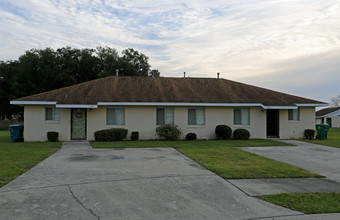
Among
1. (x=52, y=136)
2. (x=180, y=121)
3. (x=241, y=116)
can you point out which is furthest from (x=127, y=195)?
(x=241, y=116)

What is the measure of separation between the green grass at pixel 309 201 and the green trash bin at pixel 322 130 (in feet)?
52.4

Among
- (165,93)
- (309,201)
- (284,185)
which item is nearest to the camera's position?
(309,201)

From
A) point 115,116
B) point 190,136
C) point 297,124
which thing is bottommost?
point 190,136

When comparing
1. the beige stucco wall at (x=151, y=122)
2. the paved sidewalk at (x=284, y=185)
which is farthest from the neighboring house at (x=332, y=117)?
the paved sidewalk at (x=284, y=185)

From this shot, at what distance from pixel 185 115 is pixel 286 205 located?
14.3 metres

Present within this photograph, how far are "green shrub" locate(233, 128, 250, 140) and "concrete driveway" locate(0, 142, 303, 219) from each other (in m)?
10.7

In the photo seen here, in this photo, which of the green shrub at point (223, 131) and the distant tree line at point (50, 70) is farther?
the distant tree line at point (50, 70)

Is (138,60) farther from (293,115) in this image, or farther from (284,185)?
(284,185)

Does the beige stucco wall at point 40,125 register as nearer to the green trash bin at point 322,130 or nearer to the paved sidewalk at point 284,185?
the paved sidewalk at point 284,185

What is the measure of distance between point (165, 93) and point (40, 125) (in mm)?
8810

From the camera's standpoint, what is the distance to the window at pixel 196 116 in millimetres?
20250

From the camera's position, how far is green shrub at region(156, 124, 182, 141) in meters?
19.0

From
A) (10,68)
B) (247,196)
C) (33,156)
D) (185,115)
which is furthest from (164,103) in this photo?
(10,68)

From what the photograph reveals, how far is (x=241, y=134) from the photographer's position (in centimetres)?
1967
